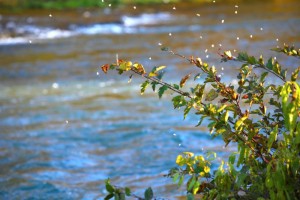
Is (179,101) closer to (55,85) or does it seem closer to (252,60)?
(252,60)

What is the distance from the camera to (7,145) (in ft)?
22.9

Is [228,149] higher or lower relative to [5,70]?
lower

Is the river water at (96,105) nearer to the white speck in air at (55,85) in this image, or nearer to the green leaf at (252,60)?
the white speck in air at (55,85)

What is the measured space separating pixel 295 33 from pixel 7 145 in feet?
34.0

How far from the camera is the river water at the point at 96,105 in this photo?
5.79 m

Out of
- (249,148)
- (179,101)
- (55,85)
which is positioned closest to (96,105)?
(55,85)

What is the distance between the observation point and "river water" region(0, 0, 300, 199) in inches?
228

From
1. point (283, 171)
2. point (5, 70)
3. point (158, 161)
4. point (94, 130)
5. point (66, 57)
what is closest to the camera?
point (283, 171)

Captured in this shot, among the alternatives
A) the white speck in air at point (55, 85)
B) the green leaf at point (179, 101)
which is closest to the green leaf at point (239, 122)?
the green leaf at point (179, 101)

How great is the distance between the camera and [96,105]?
8984 millimetres

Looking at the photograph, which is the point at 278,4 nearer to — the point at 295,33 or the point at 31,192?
the point at 295,33

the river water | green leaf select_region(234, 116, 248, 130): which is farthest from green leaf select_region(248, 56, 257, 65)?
the river water

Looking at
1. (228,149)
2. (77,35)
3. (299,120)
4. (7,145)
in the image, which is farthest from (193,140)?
(77,35)

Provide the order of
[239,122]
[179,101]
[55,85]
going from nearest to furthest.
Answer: [239,122] → [179,101] → [55,85]
